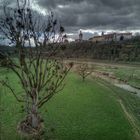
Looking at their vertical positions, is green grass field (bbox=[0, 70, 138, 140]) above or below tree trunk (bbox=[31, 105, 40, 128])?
below

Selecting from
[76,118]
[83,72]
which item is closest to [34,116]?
[76,118]

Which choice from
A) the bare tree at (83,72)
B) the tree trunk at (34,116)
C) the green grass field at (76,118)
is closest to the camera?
the tree trunk at (34,116)

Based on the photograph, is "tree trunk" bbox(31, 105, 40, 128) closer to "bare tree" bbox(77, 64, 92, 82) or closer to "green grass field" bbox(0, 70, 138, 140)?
"green grass field" bbox(0, 70, 138, 140)

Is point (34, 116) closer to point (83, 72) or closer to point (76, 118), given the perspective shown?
point (76, 118)

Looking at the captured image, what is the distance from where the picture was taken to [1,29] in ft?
52.7

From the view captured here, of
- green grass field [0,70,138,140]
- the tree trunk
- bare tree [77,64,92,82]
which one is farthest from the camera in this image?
bare tree [77,64,92,82]

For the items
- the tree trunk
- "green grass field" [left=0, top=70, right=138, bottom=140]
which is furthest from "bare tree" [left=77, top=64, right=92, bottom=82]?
the tree trunk

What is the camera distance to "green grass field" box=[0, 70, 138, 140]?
712 inches

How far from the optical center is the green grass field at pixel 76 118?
18.1 meters

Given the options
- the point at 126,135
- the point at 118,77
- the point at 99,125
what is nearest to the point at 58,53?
the point at 99,125

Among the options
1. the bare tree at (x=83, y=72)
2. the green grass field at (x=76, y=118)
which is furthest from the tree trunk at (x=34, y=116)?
the bare tree at (x=83, y=72)

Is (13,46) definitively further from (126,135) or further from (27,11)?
(126,135)

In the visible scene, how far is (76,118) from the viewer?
21.5 metres

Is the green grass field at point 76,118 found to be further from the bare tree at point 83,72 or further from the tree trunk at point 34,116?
the bare tree at point 83,72
